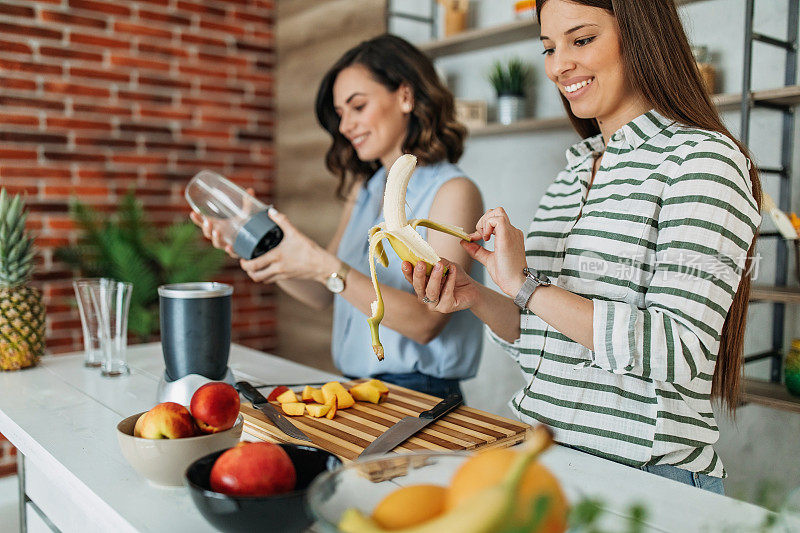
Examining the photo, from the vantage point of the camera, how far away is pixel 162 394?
1.38 m

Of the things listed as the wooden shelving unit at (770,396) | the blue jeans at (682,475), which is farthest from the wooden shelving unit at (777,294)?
the blue jeans at (682,475)

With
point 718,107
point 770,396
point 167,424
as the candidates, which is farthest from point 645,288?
point 718,107

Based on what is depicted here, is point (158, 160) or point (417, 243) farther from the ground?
point (158, 160)

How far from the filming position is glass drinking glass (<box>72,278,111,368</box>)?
1716 millimetres

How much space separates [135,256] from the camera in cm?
309

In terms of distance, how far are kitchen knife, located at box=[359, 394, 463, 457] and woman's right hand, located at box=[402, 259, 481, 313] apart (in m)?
0.19

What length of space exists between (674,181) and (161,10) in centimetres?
308

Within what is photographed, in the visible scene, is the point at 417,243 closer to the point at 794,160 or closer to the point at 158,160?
the point at 794,160

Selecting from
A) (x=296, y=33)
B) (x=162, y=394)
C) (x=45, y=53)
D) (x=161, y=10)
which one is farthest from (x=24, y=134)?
(x=162, y=394)

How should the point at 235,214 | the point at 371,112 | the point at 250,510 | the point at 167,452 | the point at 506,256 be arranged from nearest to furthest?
1. the point at 250,510
2. the point at 167,452
3. the point at 506,256
4. the point at 371,112
5. the point at 235,214

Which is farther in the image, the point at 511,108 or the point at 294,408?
the point at 511,108

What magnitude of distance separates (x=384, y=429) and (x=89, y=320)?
935mm

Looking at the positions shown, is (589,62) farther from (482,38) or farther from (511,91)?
(482,38)

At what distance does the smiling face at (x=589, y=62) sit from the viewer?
1.24m
